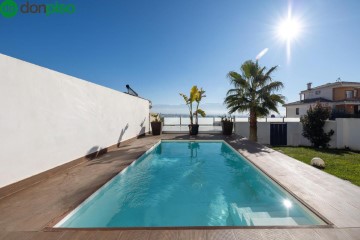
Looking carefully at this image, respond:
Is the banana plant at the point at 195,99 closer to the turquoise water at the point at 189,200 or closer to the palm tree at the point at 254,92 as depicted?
the palm tree at the point at 254,92

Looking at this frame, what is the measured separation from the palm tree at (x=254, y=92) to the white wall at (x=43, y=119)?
816 centimetres

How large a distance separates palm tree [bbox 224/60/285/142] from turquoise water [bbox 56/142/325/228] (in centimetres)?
563

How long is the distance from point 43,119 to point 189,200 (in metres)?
4.17

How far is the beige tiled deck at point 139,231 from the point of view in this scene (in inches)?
101

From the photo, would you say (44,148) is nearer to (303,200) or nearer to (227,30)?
(303,200)

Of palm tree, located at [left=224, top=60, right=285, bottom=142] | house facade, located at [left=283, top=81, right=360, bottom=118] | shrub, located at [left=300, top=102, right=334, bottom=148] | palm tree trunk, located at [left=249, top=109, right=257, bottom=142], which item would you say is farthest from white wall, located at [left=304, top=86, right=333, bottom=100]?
palm tree trunk, located at [left=249, top=109, right=257, bottom=142]

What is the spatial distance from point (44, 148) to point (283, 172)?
6404mm

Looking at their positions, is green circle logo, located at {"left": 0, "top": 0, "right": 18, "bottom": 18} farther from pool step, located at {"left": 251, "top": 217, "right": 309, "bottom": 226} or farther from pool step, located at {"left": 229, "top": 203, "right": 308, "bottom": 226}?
pool step, located at {"left": 251, "top": 217, "right": 309, "bottom": 226}

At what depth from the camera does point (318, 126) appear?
39.3 ft

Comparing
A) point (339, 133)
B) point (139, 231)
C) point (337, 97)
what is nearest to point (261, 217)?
point (139, 231)

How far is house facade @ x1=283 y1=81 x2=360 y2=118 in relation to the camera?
2539cm

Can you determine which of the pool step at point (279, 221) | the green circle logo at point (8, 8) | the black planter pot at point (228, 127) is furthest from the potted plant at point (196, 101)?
the pool step at point (279, 221)

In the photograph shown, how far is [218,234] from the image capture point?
2.60 metres

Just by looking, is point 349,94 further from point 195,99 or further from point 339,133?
point 195,99
